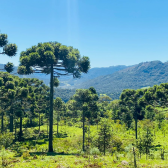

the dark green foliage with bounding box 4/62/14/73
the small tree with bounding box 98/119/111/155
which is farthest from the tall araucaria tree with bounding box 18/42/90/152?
the small tree with bounding box 98/119/111/155

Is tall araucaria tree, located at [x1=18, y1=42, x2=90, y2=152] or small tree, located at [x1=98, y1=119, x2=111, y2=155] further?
small tree, located at [x1=98, y1=119, x2=111, y2=155]

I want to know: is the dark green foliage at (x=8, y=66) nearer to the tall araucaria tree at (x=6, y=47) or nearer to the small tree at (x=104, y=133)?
the tall araucaria tree at (x=6, y=47)

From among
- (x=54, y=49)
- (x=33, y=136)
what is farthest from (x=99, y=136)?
(x=33, y=136)

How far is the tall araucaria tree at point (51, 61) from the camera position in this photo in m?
18.5

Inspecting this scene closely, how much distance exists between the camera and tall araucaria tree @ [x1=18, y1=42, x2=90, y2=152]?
18484 millimetres

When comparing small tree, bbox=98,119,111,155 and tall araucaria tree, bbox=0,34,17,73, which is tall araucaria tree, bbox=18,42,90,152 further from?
small tree, bbox=98,119,111,155

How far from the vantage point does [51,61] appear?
19.0 meters

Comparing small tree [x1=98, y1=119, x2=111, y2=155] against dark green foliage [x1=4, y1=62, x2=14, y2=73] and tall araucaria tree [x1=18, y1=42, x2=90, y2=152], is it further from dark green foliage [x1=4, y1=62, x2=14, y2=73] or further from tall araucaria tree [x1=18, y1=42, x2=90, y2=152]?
dark green foliage [x1=4, y1=62, x2=14, y2=73]

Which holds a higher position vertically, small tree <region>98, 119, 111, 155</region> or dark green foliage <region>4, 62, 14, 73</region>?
dark green foliage <region>4, 62, 14, 73</region>

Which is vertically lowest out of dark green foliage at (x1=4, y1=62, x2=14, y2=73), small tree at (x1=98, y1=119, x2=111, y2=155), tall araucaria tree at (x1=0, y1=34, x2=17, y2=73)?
small tree at (x1=98, y1=119, x2=111, y2=155)

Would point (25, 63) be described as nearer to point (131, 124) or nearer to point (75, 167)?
point (75, 167)

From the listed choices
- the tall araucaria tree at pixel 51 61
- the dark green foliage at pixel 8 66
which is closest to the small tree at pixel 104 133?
the tall araucaria tree at pixel 51 61

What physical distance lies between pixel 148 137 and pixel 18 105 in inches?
868

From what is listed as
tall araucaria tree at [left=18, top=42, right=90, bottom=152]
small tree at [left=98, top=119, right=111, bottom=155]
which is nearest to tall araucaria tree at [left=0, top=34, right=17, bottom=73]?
tall araucaria tree at [left=18, top=42, right=90, bottom=152]
